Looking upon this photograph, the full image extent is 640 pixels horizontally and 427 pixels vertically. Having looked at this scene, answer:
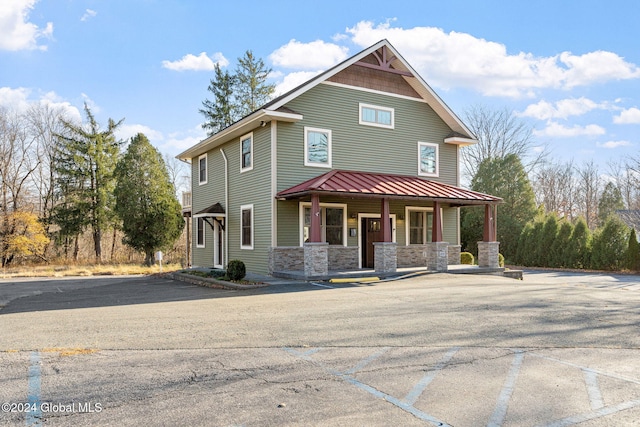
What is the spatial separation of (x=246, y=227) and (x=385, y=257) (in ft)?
18.0

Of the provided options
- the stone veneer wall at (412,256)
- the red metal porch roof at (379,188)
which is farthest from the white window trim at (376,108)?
the stone veneer wall at (412,256)

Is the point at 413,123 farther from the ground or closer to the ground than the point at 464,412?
farther from the ground

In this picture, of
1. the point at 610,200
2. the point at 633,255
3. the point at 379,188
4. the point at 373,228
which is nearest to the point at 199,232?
the point at 373,228

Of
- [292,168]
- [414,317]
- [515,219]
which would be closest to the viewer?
[414,317]

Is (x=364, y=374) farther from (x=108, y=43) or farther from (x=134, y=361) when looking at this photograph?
(x=108, y=43)

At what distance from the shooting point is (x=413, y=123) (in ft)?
65.2

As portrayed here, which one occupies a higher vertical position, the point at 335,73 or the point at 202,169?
the point at 335,73

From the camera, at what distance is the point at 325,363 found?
558cm

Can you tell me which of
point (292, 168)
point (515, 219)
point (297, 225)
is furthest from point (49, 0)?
point (515, 219)

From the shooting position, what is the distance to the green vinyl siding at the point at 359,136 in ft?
55.7

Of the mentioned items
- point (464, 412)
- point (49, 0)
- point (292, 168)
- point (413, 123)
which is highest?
point (49, 0)

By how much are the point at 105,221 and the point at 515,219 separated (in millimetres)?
26682

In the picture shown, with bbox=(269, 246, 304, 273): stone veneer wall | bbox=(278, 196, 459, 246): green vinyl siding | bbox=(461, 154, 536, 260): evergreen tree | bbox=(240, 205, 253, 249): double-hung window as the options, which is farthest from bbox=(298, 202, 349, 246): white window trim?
bbox=(461, 154, 536, 260): evergreen tree

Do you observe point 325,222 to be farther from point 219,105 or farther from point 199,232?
point 219,105
